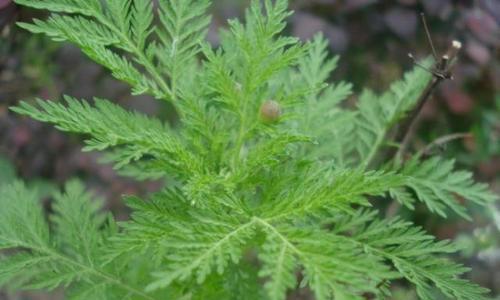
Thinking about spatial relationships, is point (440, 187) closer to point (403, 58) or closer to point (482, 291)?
point (482, 291)

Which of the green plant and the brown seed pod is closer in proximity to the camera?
the green plant

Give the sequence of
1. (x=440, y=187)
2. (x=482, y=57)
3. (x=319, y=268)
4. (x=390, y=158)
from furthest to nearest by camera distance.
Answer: (x=482, y=57)
(x=390, y=158)
(x=440, y=187)
(x=319, y=268)

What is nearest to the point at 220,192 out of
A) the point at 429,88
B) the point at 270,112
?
the point at 270,112

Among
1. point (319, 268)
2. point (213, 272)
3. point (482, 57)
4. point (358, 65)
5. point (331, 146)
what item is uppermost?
point (482, 57)

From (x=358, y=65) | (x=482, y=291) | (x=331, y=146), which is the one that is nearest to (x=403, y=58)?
(x=358, y=65)

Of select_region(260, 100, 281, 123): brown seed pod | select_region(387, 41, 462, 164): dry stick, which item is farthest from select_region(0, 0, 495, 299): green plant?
select_region(387, 41, 462, 164): dry stick

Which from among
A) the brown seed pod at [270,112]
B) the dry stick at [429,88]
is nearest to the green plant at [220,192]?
the brown seed pod at [270,112]

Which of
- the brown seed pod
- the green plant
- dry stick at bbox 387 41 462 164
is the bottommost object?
the green plant

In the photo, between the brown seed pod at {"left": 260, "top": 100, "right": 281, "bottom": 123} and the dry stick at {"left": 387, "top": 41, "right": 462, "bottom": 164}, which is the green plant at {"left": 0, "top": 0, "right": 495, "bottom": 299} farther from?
the dry stick at {"left": 387, "top": 41, "right": 462, "bottom": 164}
